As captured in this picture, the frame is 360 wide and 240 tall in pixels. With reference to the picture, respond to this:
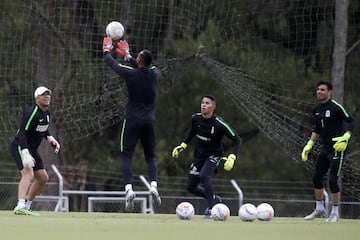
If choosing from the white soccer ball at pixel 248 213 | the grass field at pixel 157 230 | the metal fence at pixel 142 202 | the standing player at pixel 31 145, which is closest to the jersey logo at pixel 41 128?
the standing player at pixel 31 145

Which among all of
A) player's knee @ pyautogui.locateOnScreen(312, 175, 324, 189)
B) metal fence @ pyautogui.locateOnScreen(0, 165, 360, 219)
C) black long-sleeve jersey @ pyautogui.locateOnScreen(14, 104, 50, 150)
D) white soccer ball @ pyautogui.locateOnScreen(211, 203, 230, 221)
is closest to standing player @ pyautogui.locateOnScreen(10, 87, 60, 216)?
black long-sleeve jersey @ pyautogui.locateOnScreen(14, 104, 50, 150)

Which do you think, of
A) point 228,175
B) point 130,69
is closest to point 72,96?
point 130,69

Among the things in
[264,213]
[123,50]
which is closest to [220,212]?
[264,213]

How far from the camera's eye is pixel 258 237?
10219 mm

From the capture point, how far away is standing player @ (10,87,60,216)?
45.0 feet

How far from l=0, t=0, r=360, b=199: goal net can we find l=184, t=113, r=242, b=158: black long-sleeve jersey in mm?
3780

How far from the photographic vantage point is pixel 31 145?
14.2m

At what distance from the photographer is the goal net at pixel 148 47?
18812mm

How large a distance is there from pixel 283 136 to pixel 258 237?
27.7ft

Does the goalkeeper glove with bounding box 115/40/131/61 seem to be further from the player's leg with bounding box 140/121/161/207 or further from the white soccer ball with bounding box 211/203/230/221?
the white soccer ball with bounding box 211/203/230/221

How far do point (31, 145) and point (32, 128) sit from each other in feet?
1.03

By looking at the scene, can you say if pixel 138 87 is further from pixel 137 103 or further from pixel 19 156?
pixel 19 156

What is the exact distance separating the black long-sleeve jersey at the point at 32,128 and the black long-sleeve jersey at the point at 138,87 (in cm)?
155

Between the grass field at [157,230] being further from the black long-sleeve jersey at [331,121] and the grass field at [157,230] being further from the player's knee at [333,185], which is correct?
the black long-sleeve jersey at [331,121]
